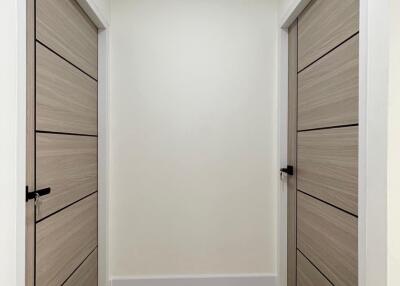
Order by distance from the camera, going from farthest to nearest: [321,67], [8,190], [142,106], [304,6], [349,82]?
[142,106] < [304,6] < [321,67] < [349,82] < [8,190]

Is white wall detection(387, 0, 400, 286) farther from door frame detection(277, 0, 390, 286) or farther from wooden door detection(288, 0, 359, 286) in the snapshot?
wooden door detection(288, 0, 359, 286)

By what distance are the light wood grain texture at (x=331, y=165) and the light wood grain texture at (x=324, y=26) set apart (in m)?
0.43

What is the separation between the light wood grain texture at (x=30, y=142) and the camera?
1225 mm

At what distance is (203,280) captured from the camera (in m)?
2.37

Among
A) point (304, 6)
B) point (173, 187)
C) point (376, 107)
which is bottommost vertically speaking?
point (173, 187)

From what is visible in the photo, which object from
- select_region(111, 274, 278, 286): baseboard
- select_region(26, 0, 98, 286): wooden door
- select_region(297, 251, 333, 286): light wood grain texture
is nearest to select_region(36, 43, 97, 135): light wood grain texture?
select_region(26, 0, 98, 286): wooden door

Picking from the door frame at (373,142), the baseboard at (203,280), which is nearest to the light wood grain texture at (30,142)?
the baseboard at (203,280)

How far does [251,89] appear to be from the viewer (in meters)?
2.37

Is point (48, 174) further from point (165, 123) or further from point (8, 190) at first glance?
point (165, 123)

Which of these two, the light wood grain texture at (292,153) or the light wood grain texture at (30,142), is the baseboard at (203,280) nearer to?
the light wood grain texture at (292,153)

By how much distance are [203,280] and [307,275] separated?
82 centimetres

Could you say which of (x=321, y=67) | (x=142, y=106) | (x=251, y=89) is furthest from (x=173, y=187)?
(x=321, y=67)

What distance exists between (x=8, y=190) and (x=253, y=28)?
1.97 m

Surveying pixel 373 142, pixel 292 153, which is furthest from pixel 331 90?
pixel 292 153
